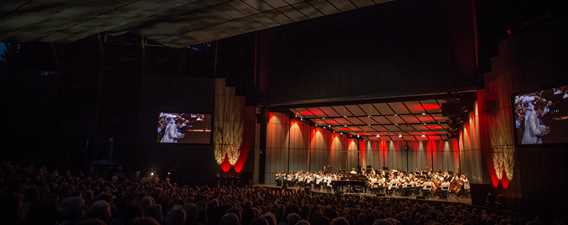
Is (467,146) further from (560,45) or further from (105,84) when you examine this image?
(105,84)

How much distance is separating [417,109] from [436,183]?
536 cm

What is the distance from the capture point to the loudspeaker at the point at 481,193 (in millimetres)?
16469

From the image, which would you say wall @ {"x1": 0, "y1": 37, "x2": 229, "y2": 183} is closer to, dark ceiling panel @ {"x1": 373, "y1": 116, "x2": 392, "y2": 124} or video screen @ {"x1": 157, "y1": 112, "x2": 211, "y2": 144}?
video screen @ {"x1": 157, "y1": 112, "x2": 211, "y2": 144}

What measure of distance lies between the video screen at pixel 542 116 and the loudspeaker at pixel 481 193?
387 cm

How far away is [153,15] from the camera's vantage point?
38.5 ft

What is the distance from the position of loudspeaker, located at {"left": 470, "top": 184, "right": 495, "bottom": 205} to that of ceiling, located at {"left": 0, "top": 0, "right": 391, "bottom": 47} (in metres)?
11.1

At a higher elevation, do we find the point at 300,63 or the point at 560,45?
the point at 300,63

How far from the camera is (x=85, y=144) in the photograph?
1930 centimetres

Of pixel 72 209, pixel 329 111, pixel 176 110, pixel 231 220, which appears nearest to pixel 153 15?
pixel 72 209

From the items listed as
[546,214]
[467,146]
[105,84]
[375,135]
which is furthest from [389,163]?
[105,84]

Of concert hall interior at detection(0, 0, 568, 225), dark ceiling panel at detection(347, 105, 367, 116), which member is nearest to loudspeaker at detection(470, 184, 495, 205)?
concert hall interior at detection(0, 0, 568, 225)

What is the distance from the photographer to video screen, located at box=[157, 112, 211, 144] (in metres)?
21.3

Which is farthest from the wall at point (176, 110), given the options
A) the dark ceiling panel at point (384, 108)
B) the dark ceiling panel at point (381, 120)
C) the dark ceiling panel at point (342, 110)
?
the dark ceiling panel at point (381, 120)

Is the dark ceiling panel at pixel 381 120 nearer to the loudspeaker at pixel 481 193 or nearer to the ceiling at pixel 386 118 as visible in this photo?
the ceiling at pixel 386 118
